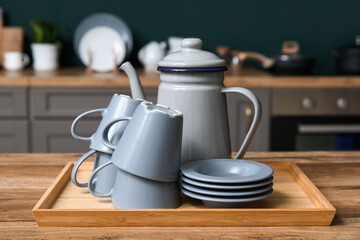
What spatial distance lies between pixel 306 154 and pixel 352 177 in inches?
8.5

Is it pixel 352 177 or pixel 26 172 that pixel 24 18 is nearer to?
pixel 26 172

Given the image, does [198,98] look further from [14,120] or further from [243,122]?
[14,120]

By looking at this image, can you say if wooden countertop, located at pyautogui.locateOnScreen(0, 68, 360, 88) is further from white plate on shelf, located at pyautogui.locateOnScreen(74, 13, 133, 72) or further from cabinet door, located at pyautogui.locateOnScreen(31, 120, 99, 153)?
white plate on shelf, located at pyautogui.locateOnScreen(74, 13, 133, 72)

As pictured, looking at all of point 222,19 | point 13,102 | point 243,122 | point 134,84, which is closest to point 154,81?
point 243,122

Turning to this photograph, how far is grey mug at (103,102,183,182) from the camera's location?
2.56 feet

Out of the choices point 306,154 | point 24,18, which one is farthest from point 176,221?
point 24,18

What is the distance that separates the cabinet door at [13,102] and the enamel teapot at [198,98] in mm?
1814

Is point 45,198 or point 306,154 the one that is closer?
point 45,198

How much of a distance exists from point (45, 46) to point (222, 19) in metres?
1.10

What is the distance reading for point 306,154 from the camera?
4.17 feet

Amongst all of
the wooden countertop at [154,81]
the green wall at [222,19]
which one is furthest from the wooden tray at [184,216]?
the green wall at [222,19]

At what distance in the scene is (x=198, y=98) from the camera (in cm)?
92

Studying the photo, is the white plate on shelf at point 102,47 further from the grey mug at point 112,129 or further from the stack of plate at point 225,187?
the stack of plate at point 225,187

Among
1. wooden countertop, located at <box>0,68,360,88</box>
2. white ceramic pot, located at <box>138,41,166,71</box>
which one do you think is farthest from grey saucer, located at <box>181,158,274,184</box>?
white ceramic pot, located at <box>138,41,166,71</box>
